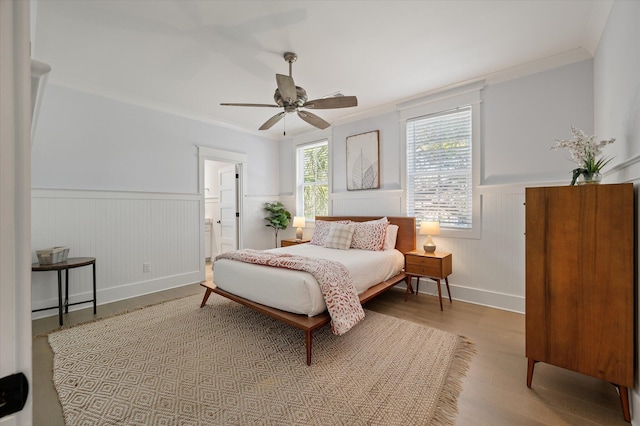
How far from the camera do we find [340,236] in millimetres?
3729

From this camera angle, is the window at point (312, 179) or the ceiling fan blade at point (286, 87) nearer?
the ceiling fan blade at point (286, 87)

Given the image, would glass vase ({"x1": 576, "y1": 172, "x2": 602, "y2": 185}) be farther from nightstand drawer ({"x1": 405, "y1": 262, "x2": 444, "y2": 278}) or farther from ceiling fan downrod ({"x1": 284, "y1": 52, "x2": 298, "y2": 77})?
ceiling fan downrod ({"x1": 284, "y1": 52, "x2": 298, "y2": 77})

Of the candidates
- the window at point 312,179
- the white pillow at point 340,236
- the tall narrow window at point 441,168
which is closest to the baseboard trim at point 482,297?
the tall narrow window at point 441,168

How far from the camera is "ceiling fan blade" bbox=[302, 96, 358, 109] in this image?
8.52ft

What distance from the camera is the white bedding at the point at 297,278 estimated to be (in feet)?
7.21

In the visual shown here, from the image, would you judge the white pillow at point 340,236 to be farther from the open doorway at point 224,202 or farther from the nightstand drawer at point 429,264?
the open doorway at point 224,202

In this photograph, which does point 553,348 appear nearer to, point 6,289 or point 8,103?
point 6,289

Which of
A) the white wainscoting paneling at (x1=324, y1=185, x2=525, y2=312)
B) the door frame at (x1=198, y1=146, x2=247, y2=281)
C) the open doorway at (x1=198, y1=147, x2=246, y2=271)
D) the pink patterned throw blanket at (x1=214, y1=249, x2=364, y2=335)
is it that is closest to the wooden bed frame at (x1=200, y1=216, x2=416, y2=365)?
the pink patterned throw blanket at (x1=214, y1=249, x2=364, y2=335)

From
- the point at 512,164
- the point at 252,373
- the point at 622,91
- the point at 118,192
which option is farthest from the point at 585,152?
the point at 118,192

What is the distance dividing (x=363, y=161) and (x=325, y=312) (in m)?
2.71

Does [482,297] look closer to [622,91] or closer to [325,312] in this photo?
[325,312]

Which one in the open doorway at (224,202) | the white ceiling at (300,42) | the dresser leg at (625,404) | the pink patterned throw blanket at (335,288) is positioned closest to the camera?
the dresser leg at (625,404)

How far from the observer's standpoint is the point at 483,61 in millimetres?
2865

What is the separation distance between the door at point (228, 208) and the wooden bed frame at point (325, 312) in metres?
1.67
